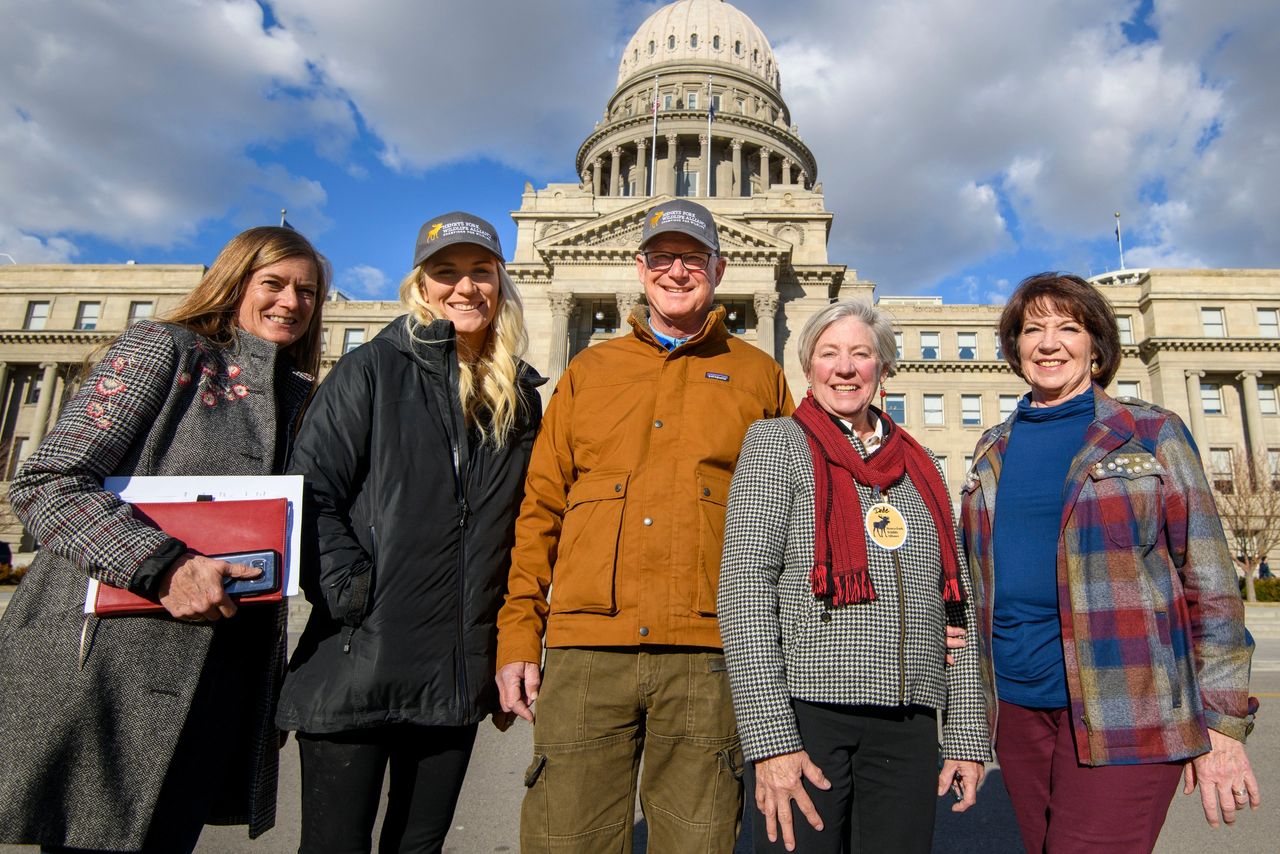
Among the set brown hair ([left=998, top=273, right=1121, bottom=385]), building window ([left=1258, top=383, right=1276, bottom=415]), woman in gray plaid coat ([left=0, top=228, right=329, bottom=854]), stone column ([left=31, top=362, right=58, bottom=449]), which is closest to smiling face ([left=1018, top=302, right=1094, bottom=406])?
brown hair ([left=998, top=273, right=1121, bottom=385])

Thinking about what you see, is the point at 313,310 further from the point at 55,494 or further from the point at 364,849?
the point at 364,849

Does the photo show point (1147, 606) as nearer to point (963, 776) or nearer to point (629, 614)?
point (963, 776)

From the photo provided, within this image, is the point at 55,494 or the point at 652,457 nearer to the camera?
the point at 55,494

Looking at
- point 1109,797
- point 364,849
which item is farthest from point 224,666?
point 1109,797

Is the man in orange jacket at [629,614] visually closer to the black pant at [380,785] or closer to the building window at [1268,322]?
the black pant at [380,785]

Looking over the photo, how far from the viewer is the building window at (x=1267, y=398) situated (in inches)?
1844

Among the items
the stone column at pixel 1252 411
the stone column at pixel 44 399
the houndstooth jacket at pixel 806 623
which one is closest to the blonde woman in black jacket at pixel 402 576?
the houndstooth jacket at pixel 806 623

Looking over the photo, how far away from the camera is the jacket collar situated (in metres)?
3.57

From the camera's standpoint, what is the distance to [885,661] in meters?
2.89

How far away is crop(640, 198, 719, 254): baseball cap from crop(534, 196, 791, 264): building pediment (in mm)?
A: 36247

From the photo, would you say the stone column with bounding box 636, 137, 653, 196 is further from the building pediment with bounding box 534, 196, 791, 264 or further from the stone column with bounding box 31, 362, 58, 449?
the stone column with bounding box 31, 362, 58, 449

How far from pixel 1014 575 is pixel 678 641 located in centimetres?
158

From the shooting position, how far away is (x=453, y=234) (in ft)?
12.0

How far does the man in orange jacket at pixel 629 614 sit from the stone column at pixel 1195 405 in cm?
5419
